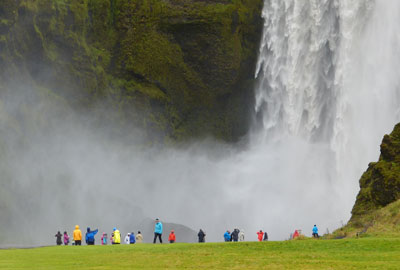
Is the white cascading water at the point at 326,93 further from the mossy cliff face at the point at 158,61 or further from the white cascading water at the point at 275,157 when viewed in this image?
the mossy cliff face at the point at 158,61

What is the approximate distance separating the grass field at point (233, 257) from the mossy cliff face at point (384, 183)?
5875 mm

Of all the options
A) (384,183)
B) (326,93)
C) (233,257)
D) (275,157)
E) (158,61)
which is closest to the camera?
(233,257)

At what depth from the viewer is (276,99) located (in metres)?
62.3

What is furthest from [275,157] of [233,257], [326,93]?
[233,257]

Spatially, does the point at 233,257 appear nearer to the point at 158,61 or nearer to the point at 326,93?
the point at 326,93

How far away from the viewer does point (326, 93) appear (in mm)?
57688

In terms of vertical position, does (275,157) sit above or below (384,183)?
above

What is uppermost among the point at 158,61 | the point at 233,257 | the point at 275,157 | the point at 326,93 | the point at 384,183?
the point at 158,61

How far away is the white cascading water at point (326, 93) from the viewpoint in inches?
2112

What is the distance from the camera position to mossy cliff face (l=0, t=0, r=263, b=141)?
58281mm

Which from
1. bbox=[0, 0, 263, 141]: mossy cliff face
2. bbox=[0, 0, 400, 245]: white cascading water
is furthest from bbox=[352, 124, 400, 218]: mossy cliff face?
bbox=[0, 0, 263, 141]: mossy cliff face

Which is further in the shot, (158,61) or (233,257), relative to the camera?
(158,61)

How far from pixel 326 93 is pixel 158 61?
16.4m

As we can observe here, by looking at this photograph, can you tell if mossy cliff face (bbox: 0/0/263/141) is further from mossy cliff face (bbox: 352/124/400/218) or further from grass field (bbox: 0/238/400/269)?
grass field (bbox: 0/238/400/269)
